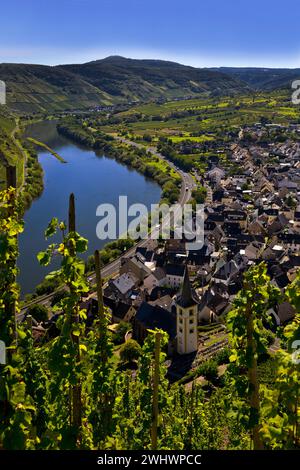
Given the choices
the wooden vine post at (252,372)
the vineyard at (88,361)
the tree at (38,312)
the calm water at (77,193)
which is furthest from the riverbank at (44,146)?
the wooden vine post at (252,372)

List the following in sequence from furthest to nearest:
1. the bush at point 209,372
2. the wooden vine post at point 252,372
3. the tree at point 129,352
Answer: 1. the tree at point 129,352
2. the bush at point 209,372
3. the wooden vine post at point 252,372

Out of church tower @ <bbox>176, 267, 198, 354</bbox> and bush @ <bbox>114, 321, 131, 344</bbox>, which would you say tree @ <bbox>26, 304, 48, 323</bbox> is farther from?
church tower @ <bbox>176, 267, 198, 354</bbox>

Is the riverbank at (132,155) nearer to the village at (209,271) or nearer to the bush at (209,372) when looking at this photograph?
the village at (209,271)
